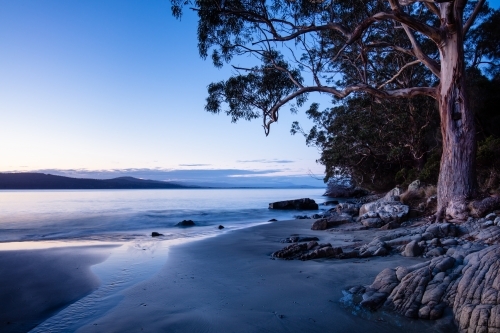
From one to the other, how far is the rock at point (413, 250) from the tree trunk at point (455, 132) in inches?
129

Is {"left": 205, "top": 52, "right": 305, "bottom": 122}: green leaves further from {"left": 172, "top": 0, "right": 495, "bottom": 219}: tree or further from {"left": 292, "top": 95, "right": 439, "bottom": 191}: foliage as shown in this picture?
{"left": 292, "top": 95, "right": 439, "bottom": 191}: foliage

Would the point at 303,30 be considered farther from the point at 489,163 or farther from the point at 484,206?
the point at 489,163

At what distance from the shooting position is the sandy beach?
3211 millimetres

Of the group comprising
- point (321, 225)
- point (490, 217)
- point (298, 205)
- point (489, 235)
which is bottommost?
point (298, 205)

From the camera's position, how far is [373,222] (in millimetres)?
9602

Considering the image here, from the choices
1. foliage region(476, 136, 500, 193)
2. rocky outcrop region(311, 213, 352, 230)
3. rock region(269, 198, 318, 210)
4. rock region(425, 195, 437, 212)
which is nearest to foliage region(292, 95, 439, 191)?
rock region(269, 198, 318, 210)

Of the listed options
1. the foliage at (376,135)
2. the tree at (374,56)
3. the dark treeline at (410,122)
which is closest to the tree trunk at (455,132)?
the tree at (374,56)

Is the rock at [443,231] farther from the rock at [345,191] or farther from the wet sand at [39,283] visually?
the rock at [345,191]

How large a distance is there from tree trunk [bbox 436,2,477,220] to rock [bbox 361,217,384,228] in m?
1.49

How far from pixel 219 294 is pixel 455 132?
718 centimetres

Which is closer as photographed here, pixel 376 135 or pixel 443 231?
pixel 443 231

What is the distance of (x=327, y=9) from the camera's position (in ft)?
37.8

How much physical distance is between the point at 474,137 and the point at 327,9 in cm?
605

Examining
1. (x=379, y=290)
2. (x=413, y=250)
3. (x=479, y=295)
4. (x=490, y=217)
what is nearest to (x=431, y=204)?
(x=490, y=217)
